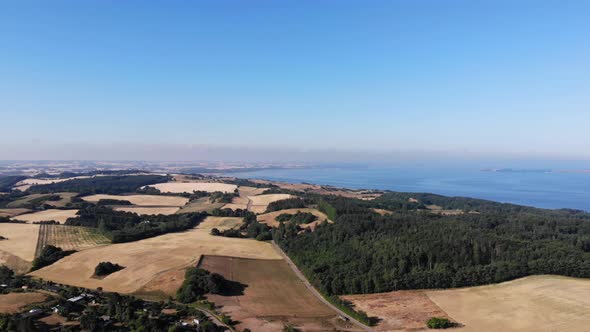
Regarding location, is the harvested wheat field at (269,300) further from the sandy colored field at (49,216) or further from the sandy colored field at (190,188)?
the sandy colored field at (190,188)

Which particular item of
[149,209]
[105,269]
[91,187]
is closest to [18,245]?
[105,269]

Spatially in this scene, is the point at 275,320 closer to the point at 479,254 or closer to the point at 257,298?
the point at 257,298

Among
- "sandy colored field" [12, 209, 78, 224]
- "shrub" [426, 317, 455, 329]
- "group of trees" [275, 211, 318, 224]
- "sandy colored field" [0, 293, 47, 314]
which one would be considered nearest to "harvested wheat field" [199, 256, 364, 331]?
"shrub" [426, 317, 455, 329]

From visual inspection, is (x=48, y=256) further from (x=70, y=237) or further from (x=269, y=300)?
(x=269, y=300)

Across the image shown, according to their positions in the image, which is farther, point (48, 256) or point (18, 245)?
point (18, 245)

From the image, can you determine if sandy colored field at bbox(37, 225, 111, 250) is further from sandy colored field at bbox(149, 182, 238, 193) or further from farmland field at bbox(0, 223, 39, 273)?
sandy colored field at bbox(149, 182, 238, 193)

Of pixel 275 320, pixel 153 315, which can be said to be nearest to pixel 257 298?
pixel 275 320
